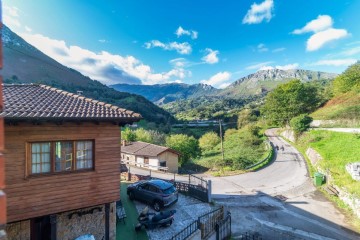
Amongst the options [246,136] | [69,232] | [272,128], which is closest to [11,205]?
[69,232]

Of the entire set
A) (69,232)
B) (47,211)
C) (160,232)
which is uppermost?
(47,211)

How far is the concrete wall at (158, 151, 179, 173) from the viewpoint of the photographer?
33188 mm

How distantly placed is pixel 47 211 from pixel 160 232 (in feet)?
20.2

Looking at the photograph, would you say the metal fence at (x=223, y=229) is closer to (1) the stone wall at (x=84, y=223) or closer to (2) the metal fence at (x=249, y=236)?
(2) the metal fence at (x=249, y=236)

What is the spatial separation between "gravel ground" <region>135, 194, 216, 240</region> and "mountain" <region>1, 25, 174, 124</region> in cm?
6417

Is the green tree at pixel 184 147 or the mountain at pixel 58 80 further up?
the mountain at pixel 58 80

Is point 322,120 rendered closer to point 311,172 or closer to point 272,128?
point 311,172

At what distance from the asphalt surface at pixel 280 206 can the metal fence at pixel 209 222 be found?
6.22 feet

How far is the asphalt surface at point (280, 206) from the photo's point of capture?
1518 cm

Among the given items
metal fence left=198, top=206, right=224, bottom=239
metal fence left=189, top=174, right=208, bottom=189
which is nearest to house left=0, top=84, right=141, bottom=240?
metal fence left=198, top=206, right=224, bottom=239

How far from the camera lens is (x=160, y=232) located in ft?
41.7

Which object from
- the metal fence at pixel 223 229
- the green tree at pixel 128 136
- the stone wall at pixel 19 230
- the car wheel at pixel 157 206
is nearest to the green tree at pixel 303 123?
the green tree at pixel 128 136

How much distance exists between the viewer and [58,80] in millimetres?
96688

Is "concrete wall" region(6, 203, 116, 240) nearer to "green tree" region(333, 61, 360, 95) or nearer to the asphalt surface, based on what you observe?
the asphalt surface
